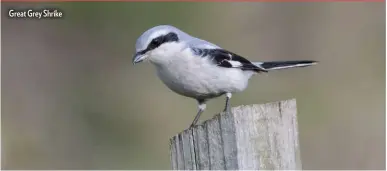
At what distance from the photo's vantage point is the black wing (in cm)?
317

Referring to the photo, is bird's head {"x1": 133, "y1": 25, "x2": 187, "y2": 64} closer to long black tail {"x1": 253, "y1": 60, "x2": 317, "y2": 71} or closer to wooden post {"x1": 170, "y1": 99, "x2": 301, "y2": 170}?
long black tail {"x1": 253, "y1": 60, "x2": 317, "y2": 71}

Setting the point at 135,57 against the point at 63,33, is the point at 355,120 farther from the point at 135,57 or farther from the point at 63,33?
the point at 135,57

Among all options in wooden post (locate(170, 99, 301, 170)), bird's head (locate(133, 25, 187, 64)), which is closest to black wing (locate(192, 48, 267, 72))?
bird's head (locate(133, 25, 187, 64))

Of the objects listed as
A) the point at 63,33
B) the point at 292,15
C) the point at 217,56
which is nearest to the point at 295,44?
the point at 292,15

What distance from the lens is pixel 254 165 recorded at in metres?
2.04

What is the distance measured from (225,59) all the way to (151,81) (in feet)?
8.04

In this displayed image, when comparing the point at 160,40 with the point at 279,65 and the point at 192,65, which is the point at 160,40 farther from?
the point at 279,65

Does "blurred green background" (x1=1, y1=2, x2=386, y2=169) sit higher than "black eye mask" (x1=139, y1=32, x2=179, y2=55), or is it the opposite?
"blurred green background" (x1=1, y1=2, x2=386, y2=169)

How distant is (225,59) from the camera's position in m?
3.24

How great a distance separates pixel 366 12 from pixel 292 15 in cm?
61

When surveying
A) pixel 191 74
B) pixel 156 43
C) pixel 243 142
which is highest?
A: pixel 156 43

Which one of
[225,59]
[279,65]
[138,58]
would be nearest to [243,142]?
[138,58]

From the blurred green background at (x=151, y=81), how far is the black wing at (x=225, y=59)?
1581 millimetres

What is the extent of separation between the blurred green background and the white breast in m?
1.75
